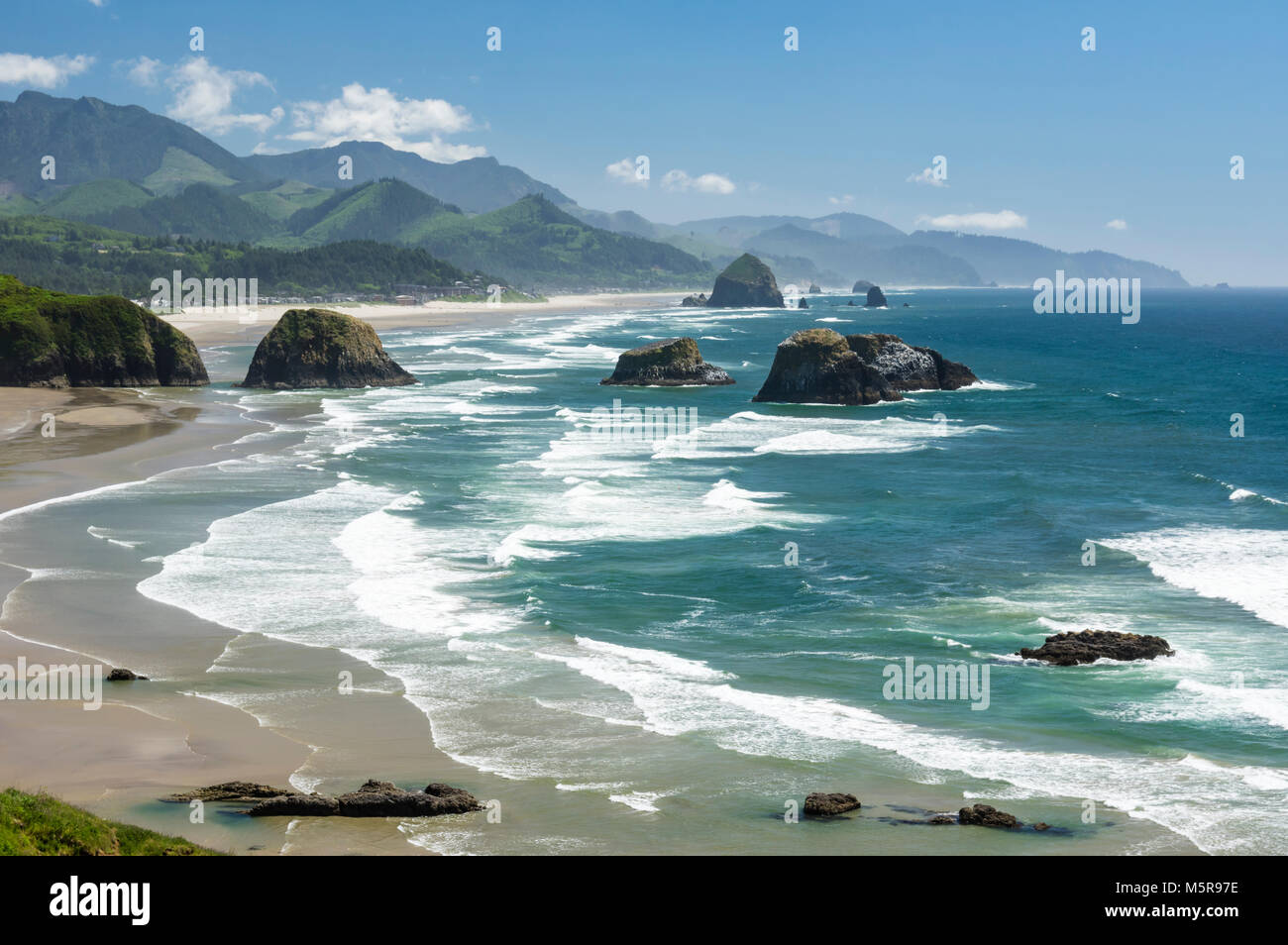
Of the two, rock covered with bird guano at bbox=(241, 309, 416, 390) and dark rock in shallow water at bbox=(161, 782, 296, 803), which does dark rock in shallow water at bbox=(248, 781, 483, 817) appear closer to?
dark rock in shallow water at bbox=(161, 782, 296, 803)

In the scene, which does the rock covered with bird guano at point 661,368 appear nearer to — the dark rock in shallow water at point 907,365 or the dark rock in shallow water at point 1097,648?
the dark rock in shallow water at point 907,365

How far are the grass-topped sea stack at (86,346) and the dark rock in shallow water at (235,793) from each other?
2493 inches

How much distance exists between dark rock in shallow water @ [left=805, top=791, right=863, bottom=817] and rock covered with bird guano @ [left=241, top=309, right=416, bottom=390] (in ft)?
222

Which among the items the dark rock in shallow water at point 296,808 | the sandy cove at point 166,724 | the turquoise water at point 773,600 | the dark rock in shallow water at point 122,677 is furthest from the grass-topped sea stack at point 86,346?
the dark rock in shallow water at point 296,808

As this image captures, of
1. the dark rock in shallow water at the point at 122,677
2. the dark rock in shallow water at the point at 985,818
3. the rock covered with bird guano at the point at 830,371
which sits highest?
the rock covered with bird guano at the point at 830,371

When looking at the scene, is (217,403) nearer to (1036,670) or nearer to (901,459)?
(901,459)

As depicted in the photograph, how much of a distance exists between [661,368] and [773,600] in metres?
56.9

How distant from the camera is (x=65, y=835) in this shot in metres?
13.0

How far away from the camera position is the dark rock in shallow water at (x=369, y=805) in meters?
16.3

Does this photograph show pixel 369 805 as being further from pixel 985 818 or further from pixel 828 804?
pixel 985 818

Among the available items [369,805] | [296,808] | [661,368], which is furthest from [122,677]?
[661,368]

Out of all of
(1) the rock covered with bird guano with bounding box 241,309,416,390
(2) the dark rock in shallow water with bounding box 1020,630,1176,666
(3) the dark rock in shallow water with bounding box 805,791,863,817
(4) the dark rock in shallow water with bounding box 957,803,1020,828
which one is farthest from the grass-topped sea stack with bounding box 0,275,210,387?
(4) the dark rock in shallow water with bounding box 957,803,1020,828

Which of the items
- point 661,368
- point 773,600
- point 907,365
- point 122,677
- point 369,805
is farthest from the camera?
point 661,368
